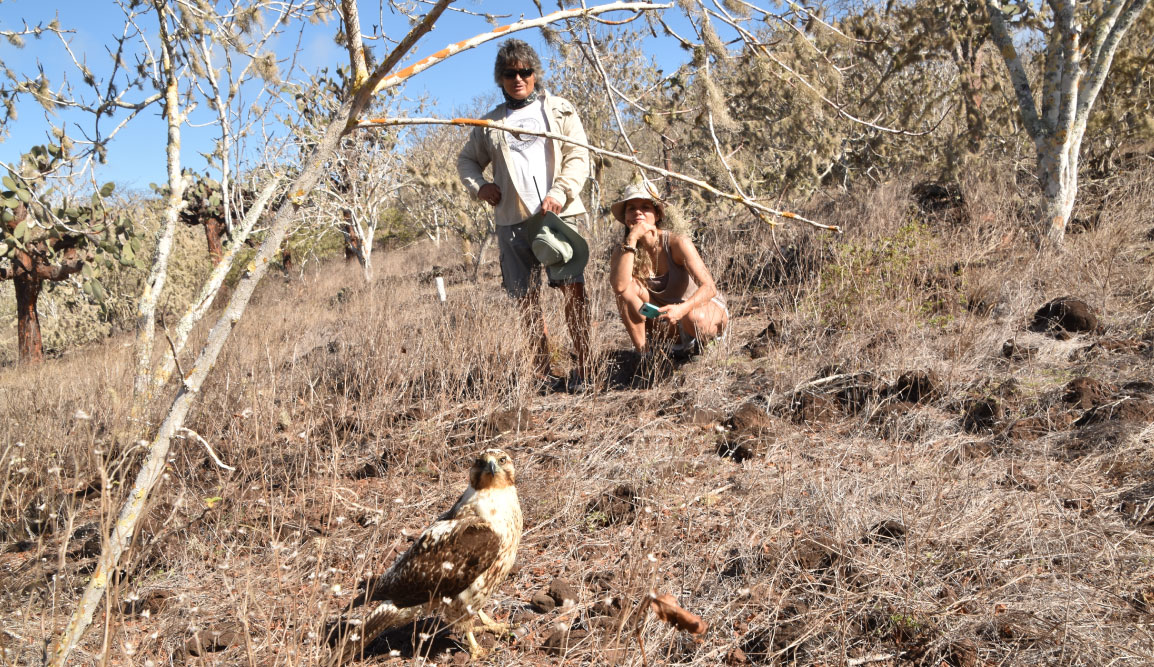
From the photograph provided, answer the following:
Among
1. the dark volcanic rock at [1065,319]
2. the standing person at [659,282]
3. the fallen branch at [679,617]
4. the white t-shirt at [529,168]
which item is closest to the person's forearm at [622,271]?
the standing person at [659,282]

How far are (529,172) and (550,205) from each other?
1.02 ft

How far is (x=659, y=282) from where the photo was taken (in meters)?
4.17

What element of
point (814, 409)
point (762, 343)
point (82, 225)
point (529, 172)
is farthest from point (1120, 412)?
point (82, 225)

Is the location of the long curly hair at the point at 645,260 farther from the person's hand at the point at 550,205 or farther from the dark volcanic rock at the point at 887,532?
the dark volcanic rock at the point at 887,532

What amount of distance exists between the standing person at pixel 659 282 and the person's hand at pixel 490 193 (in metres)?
0.68

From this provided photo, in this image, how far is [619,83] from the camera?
10.1m

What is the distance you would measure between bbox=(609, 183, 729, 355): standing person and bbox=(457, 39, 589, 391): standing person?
0.88ft

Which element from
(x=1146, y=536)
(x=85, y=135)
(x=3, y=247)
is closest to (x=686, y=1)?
(x=1146, y=536)

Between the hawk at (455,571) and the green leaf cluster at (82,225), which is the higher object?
the green leaf cluster at (82,225)

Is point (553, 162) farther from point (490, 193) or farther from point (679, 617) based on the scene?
point (679, 617)

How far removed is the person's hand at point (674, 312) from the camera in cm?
373

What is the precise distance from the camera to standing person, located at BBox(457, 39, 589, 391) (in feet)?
12.5

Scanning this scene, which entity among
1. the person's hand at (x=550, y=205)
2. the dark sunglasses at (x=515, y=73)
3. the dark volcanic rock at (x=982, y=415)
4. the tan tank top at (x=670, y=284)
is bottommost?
the dark volcanic rock at (x=982, y=415)

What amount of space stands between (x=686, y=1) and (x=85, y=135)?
12.7 ft
